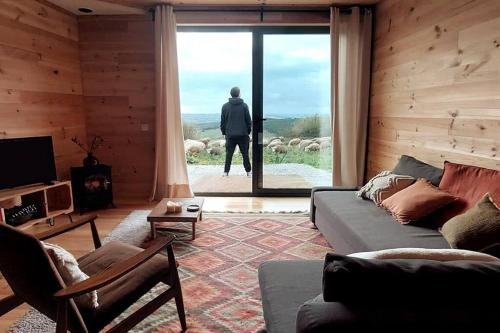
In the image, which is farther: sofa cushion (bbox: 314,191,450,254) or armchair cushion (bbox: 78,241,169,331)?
sofa cushion (bbox: 314,191,450,254)

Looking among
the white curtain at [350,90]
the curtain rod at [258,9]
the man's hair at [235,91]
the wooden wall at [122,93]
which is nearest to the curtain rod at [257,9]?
the curtain rod at [258,9]

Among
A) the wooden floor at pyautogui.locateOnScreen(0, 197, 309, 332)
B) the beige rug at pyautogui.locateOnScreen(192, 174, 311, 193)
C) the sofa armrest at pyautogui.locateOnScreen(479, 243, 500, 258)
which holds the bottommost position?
the wooden floor at pyautogui.locateOnScreen(0, 197, 309, 332)

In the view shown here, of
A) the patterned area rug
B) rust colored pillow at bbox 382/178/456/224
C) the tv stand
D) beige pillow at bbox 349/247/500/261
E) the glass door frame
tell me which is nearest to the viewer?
beige pillow at bbox 349/247/500/261

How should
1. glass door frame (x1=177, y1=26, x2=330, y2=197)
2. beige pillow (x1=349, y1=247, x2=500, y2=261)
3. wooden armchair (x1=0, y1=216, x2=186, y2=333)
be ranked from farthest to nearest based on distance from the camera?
glass door frame (x1=177, y1=26, x2=330, y2=197) → wooden armchair (x1=0, y1=216, x2=186, y2=333) → beige pillow (x1=349, y1=247, x2=500, y2=261)

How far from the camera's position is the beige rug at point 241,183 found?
4.93 meters

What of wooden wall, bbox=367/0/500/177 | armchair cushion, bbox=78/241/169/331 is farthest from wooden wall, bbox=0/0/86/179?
wooden wall, bbox=367/0/500/177

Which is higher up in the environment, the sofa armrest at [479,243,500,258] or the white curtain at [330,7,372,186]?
the white curtain at [330,7,372,186]

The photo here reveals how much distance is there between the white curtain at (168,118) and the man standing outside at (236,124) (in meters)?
0.69

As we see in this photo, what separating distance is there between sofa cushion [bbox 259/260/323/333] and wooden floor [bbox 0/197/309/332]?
200 centimetres

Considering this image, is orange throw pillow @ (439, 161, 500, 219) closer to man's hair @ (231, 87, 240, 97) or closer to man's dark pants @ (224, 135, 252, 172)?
man's dark pants @ (224, 135, 252, 172)

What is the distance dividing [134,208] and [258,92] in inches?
89.0

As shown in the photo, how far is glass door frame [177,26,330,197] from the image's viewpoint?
4469 millimetres

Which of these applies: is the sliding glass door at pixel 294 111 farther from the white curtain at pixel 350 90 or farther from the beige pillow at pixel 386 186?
the beige pillow at pixel 386 186

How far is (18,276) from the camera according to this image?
4.61ft
